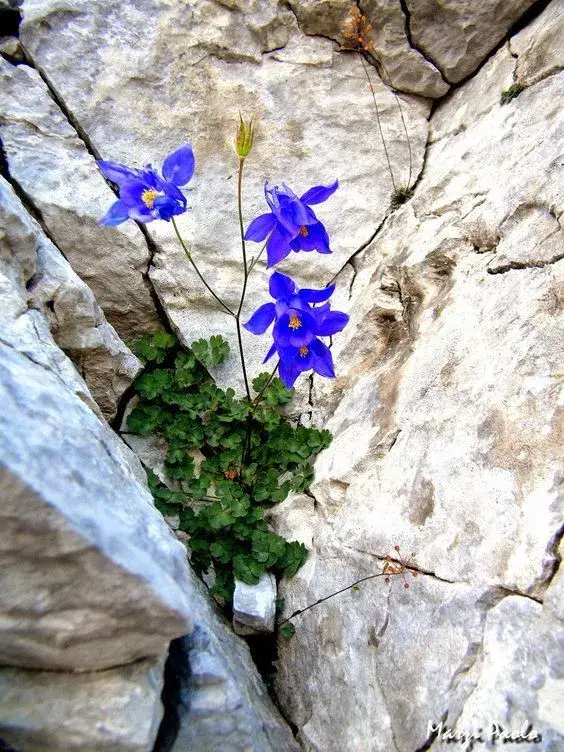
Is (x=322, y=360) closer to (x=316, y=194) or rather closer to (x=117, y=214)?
(x=316, y=194)

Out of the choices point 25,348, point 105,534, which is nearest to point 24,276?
point 25,348

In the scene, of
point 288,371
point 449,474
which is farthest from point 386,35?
point 449,474

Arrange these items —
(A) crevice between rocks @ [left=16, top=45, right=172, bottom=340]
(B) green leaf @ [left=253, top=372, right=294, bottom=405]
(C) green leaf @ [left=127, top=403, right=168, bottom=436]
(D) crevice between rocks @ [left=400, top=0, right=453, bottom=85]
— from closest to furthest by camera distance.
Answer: (C) green leaf @ [left=127, top=403, right=168, bottom=436] → (B) green leaf @ [left=253, top=372, right=294, bottom=405] → (A) crevice between rocks @ [left=16, top=45, right=172, bottom=340] → (D) crevice between rocks @ [left=400, top=0, right=453, bottom=85]

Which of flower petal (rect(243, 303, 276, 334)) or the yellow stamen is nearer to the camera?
the yellow stamen

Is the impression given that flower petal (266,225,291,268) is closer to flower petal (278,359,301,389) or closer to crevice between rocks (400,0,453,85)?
flower petal (278,359,301,389)

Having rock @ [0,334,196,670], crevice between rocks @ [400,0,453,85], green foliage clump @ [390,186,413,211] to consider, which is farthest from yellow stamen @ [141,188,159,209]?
crevice between rocks @ [400,0,453,85]

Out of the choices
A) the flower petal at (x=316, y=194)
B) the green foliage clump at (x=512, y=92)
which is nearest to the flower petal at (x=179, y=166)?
the flower petal at (x=316, y=194)

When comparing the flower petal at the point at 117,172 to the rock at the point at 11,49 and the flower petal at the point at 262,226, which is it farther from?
the rock at the point at 11,49
